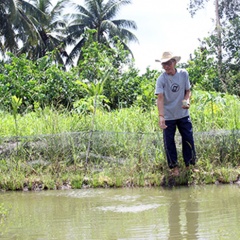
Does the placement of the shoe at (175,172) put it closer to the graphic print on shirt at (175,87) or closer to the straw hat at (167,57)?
the graphic print on shirt at (175,87)

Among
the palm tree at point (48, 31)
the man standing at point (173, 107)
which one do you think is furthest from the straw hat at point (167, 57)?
the palm tree at point (48, 31)

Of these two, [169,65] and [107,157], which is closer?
[169,65]

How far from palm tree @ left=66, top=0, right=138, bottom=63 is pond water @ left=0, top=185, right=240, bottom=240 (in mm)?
24141

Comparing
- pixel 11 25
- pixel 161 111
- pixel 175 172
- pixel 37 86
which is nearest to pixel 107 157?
pixel 175 172

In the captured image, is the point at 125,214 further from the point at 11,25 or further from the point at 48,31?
the point at 48,31

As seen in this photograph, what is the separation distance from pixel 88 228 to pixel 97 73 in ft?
35.6

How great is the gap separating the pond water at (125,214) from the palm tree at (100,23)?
79.2ft

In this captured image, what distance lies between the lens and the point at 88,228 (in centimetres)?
322

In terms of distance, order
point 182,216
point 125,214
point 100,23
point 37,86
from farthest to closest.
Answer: point 100,23, point 37,86, point 125,214, point 182,216

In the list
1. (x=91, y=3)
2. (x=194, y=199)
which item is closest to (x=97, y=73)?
(x=194, y=199)

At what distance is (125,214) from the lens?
364cm

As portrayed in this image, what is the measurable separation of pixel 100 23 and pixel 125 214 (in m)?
25.9

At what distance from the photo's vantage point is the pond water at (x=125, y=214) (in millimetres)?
3041

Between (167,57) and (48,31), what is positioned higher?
(48,31)
